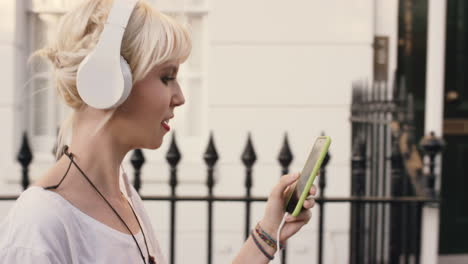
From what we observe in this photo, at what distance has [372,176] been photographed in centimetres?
295

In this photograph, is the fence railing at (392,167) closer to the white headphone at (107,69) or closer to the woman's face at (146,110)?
the woman's face at (146,110)

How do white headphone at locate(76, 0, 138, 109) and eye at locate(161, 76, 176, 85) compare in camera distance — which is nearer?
white headphone at locate(76, 0, 138, 109)

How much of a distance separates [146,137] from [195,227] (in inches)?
98.3

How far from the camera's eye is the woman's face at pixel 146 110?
105cm

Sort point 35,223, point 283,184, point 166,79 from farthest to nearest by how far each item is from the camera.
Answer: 1. point 283,184
2. point 166,79
3. point 35,223

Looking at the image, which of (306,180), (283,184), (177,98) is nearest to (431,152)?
(283,184)

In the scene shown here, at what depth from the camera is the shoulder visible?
86 cm

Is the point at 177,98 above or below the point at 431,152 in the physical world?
above

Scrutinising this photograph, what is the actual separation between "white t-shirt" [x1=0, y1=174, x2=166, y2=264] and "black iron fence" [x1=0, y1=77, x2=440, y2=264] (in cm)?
122

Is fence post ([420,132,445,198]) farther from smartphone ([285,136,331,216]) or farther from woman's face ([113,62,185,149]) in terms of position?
woman's face ([113,62,185,149])

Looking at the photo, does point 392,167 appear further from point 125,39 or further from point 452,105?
point 452,105

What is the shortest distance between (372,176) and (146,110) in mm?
2151

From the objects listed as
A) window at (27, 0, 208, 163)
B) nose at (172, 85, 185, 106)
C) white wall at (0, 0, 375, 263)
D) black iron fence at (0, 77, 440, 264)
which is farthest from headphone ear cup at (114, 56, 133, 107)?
window at (27, 0, 208, 163)

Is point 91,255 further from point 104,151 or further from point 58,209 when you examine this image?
point 104,151
